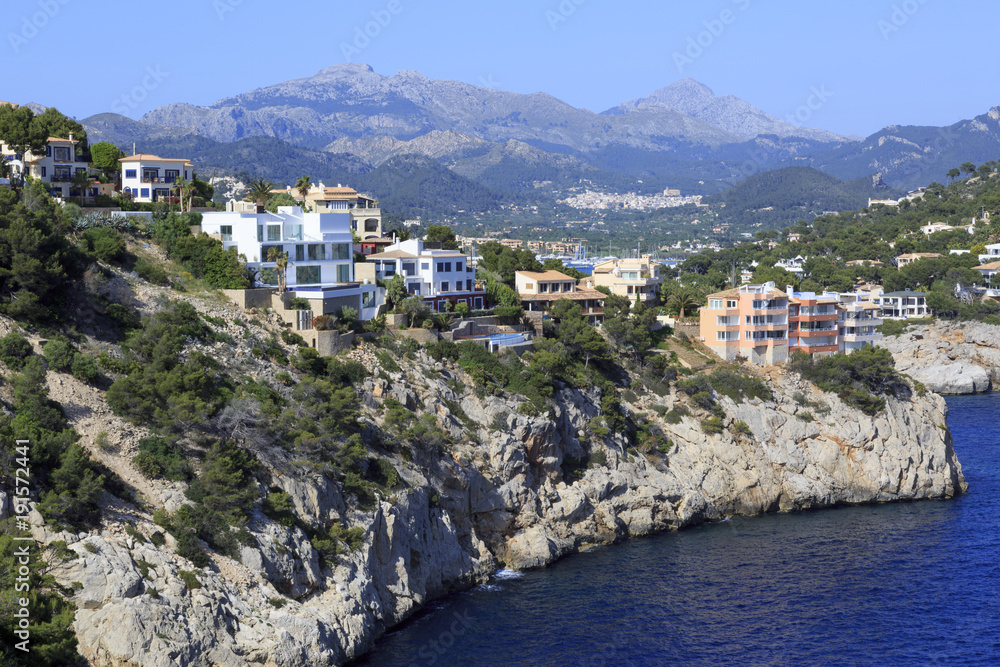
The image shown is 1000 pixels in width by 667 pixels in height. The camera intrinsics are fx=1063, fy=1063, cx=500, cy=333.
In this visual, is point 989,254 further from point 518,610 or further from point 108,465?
point 108,465

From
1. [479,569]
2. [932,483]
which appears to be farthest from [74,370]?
[932,483]

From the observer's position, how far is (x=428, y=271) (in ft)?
257

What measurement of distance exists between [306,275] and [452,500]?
1906 cm

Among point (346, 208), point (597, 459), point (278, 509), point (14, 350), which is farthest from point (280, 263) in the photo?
point (346, 208)

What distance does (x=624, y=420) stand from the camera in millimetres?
72875

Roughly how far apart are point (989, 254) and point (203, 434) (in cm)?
13601

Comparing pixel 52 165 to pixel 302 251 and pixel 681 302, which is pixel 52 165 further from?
pixel 681 302

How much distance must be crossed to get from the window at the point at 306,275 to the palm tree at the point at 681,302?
3713 cm

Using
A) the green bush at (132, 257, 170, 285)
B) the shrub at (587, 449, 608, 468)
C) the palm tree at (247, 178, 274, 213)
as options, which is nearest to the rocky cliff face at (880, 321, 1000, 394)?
the shrub at (587, 449, 608, 468)

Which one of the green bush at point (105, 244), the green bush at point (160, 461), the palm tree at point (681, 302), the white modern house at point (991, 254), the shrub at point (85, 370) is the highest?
the white modern house at point (991, 254)

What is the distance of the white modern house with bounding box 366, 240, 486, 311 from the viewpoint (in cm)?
7781

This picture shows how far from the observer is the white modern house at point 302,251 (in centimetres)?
6706

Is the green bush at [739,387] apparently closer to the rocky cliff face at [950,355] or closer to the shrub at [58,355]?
the shrub at [58,355]

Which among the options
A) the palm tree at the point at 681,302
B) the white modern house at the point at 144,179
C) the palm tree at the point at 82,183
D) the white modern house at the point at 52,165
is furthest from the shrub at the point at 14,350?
the palm tree at the point at 681,302
